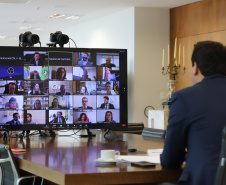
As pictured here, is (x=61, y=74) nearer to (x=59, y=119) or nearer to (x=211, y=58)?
(x=59, y=119)

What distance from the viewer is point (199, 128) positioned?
2020mm

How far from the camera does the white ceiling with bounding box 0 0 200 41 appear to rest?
8523 millimetres

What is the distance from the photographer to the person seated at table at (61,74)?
4070 mm

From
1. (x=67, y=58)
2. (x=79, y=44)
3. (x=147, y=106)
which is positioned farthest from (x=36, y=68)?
(x=79, y=44)

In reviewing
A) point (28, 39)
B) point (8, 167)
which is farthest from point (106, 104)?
point (8, 167)

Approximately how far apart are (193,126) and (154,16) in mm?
7145

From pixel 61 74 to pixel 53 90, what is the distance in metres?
0.15

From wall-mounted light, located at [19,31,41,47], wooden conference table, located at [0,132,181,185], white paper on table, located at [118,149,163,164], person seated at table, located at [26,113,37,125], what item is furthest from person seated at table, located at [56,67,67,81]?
white paper on table, located at [118,149,163,164]

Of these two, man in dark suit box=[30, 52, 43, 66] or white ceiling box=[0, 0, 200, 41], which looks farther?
white ceiling box=[0, 0, 200, 41]

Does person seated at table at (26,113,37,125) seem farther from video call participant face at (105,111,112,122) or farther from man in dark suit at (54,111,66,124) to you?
video call participant face at (105,111,112,122)

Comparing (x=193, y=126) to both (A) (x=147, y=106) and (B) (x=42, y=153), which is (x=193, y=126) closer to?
(B) (x=42, y=153)

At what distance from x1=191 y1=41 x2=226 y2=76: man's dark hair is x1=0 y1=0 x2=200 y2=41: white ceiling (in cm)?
592

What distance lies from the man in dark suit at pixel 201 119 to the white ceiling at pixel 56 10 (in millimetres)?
5933

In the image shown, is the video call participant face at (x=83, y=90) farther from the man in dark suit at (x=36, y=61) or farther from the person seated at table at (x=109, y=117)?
the man in dark suit at (x=36, y=61)
